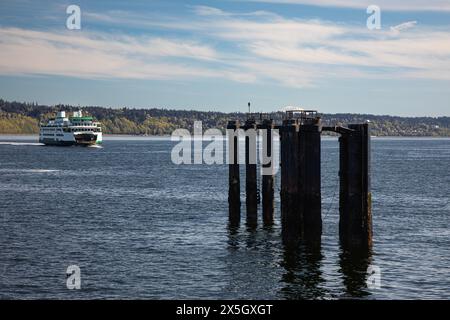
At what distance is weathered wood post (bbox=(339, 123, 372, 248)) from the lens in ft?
94.9

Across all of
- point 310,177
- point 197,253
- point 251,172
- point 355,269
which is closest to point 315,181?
point 310,177

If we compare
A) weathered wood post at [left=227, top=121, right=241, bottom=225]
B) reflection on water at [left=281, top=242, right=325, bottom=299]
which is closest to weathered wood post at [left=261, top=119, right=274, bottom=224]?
weathered wood post at [left=227, top=121, right=241, bottom=225]

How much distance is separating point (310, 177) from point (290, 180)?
104cm

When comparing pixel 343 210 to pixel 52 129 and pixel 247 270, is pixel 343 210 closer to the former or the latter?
pixel 247 270

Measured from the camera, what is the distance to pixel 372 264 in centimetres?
3073

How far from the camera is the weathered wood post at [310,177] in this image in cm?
2978

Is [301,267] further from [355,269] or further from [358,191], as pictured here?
[358,191]

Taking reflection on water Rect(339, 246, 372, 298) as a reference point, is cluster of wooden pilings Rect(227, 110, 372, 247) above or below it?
above

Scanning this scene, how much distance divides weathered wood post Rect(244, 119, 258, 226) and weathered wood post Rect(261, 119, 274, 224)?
59 centimetres

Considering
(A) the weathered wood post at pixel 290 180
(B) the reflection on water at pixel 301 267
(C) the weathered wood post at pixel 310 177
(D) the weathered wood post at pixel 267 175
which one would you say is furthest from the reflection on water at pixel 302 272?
(D) the weathered wood post at pixel 267 175

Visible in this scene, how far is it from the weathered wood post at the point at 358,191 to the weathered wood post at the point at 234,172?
1105 cm

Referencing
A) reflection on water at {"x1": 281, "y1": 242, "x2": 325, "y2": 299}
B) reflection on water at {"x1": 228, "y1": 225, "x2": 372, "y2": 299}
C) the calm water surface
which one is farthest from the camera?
the calm water surface

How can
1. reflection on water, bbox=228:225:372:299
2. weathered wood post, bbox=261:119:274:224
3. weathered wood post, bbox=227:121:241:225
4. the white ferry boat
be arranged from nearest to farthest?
1. reflection on water, bbox=228:225:372:299
2. weathered wood post, bbox=261:119:274:224
3. weathered wood post, bbox=227:121:241:225
4. the white ferry boat

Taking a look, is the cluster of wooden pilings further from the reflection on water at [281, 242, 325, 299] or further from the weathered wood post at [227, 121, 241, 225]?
the weathered wood post at [227, 121, 241, 225]
